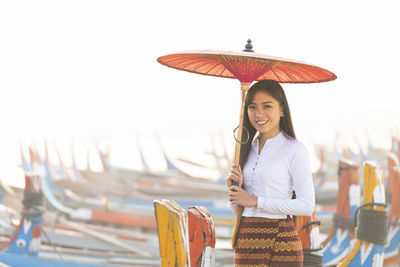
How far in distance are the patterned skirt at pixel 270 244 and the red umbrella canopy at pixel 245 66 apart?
0.59 m

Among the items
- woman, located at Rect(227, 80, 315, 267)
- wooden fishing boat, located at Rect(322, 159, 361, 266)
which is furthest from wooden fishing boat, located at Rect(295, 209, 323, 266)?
wooden fishing boat, located at Rect(322, 159, 361, 266)

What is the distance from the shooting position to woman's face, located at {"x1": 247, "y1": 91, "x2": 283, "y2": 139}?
6.47 ft

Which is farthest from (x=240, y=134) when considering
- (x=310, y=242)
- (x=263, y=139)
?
(x=310, y=242)

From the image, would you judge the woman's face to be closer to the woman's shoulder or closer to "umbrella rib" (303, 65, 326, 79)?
the woman's shoulder

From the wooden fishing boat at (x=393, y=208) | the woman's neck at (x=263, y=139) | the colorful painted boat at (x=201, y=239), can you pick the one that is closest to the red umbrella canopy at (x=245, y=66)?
the woman's neck at (x=263, y=139)

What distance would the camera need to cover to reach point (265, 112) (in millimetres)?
1972

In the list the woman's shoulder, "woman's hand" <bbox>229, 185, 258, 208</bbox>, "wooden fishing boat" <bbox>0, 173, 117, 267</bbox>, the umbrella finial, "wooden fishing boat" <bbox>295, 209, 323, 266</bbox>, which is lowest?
"wooden fishing boat" <bbox>0, 173, 117, 267</bbox>

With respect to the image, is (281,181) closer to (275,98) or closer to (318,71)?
(275,98)

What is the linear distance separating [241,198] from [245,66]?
552mm

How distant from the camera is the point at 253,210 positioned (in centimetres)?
192

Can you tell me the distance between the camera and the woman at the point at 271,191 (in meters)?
1.86

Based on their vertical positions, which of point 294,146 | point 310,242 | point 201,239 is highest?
point 294,146

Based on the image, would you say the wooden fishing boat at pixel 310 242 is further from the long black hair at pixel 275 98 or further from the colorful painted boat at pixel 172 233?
the colorful painted boat at pixel 172 233

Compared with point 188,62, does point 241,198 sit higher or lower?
lower
